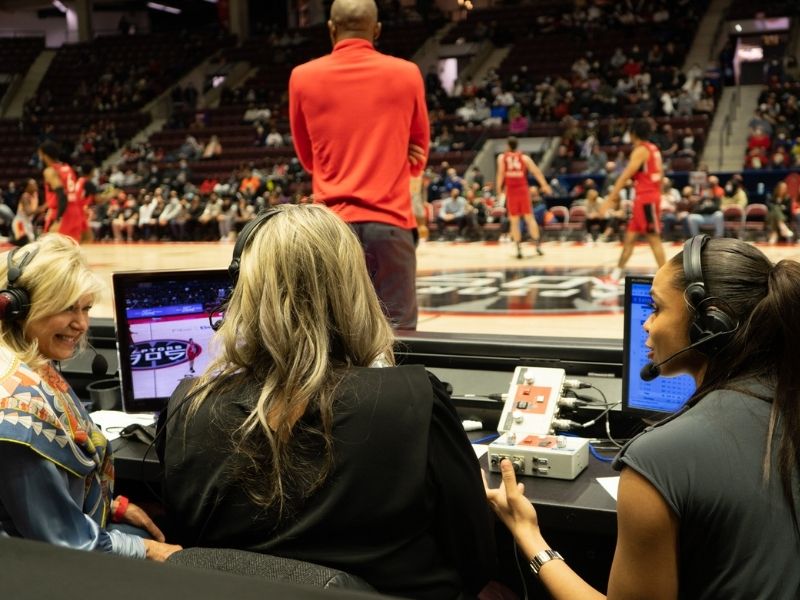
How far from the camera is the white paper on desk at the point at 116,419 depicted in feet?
9.11

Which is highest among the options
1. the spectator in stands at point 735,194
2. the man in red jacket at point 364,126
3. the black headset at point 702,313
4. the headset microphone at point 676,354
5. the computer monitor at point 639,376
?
the man in red jacket at point 364,126

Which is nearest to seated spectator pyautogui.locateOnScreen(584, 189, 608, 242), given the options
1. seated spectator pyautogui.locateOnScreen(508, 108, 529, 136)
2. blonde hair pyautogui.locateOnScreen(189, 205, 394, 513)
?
seated spectator pyautogui.locateOnScreen(508, 108, 529, 136)

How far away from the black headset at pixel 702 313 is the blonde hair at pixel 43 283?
1.34 meters

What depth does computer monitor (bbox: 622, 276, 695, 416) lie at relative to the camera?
236 cm

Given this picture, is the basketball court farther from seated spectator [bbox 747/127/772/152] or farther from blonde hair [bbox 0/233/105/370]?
seated spectator [bbox 747/127/772/152]

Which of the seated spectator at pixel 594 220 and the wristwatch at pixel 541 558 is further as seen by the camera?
the seated spectator at pixel 594 220

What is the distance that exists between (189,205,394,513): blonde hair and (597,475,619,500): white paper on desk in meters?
0.75

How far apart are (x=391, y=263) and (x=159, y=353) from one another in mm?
960

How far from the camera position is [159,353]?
277 centimetres

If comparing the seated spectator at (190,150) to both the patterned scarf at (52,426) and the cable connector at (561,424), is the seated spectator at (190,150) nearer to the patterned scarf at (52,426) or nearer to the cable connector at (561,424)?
the cable connector at (561,424)

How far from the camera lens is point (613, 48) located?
67.9 ft

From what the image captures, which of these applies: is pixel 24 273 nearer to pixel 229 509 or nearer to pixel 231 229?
pixel 229 509

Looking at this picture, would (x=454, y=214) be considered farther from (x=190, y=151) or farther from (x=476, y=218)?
(x=190, y=151)

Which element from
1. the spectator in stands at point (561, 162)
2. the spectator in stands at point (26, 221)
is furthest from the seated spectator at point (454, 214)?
the spectator in stands at point (26, 221)
